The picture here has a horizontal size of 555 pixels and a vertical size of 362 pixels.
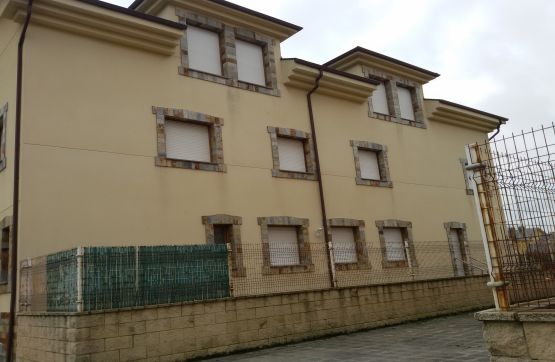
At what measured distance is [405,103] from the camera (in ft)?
66.8

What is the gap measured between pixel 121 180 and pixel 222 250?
3.31m

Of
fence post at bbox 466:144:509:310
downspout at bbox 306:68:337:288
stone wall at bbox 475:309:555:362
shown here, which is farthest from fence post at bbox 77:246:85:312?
downspout at bbox 306:68:337:288

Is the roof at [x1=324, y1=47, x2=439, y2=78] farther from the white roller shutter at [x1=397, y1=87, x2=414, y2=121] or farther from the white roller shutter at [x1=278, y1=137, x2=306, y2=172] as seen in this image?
the white roller shutter at [x1=278, y1=137, x2=306, y2=172]

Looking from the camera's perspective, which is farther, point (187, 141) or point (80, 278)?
point (187, 141)

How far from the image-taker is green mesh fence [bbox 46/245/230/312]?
8797 mm

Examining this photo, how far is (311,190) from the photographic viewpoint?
15.7 meters

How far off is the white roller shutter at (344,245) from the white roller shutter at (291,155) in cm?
230

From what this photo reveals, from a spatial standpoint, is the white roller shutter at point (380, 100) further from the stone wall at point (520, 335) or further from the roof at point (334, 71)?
the stone wall at point (520, 335)

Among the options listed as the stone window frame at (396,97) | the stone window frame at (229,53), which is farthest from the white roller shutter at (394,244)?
the stone window frame at (229,53)

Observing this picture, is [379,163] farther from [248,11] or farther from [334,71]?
[248,11]

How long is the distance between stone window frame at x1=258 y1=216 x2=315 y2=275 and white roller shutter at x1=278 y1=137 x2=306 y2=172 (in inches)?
66.3

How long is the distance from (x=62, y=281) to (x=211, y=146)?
5.92m

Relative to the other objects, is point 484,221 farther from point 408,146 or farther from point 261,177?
point 408,146

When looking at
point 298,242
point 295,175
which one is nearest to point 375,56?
point 295,175
